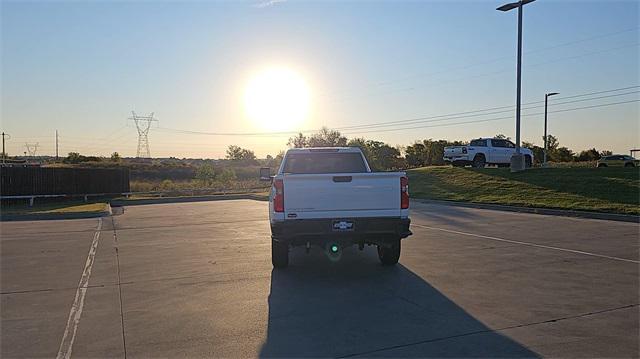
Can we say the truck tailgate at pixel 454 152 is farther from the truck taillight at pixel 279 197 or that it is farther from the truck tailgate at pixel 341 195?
the truck taillight at pixel 279 197

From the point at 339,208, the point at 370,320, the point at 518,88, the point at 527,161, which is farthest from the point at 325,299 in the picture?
the point at 527,161

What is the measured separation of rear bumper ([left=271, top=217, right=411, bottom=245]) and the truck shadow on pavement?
2.07 ft

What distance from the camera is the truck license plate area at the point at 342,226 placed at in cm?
828

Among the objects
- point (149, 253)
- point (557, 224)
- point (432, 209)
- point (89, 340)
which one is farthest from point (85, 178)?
point (89, 340)

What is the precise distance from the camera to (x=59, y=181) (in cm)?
3173

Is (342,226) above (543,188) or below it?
below

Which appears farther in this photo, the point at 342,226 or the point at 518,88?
the point at 518,88

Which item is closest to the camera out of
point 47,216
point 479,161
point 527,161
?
point 47,216

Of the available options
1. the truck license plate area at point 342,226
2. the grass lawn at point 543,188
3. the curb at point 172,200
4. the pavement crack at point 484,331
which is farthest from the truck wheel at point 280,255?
the curb at point 172,200

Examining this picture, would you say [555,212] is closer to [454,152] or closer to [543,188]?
[543,188]

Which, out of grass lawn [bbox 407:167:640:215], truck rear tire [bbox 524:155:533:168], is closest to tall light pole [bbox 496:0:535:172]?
grass lawn [bbox 407:167:640:215]

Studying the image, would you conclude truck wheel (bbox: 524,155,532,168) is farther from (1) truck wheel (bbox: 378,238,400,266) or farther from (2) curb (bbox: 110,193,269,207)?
(1) truck wheel (bbox: 378,238,400,266)

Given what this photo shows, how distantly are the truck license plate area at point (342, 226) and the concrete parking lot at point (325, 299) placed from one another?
0.80 metres

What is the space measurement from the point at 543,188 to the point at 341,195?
17757mm
